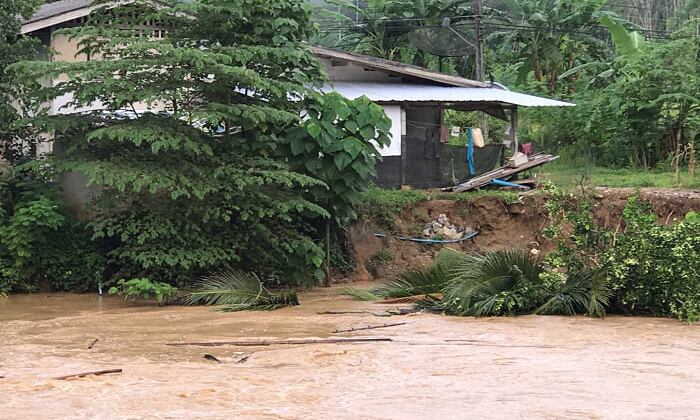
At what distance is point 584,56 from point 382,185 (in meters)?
14.5

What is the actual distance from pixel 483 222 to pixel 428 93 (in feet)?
13.0

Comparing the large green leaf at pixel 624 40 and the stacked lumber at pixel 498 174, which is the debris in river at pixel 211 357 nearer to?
the stacked lumber at pixel 498 174

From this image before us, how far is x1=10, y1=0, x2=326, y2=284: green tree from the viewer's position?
1432 cm

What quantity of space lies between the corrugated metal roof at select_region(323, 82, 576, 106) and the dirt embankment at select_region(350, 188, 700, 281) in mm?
2873

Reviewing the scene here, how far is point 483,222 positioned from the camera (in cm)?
2006

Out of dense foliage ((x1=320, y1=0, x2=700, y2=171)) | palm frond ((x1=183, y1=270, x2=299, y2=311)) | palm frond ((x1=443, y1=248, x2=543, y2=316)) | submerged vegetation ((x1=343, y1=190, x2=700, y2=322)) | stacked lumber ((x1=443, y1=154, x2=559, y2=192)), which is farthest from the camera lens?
dense foliage ((x1=320, y1=0, x2=700, y2=171))

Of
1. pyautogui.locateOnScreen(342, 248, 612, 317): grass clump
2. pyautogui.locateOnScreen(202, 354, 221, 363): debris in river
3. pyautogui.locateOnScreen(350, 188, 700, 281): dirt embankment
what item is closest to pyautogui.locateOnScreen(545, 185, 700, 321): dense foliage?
pyautogui.locateOnScreen(342, 248, 612, 317): grass clump

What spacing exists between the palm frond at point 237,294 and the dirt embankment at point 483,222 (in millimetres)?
4019

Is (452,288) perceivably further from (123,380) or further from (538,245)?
(538,245)

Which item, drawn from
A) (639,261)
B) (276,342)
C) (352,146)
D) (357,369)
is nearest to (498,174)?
(352,146)

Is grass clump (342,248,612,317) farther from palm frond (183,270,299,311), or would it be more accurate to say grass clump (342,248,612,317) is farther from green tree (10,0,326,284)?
green tree (10,0,326,284)

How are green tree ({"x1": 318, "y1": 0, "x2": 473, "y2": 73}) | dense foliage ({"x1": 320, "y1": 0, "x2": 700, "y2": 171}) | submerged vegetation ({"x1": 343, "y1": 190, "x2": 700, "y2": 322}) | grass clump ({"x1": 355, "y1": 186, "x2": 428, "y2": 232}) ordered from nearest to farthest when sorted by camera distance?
submerged vegetation ({"x1": 343, "y1": 190, "x2": 700, "y2": 322}), grass clump ({"x1": 355, "y1": 186, "x2": 428, "y2": 232}), dense foliage ({"x1": 320, "y1": 0, "x2": 700, "y2": 171}), green tree ({"x1": 318, "y1": 0, "x2": 473, "y2": 73})

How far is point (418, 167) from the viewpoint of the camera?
71.6 ft

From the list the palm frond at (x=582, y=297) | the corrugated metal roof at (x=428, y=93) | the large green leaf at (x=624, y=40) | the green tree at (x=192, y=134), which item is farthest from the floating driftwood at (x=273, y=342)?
the large green leaf at (x=624, y=40)
